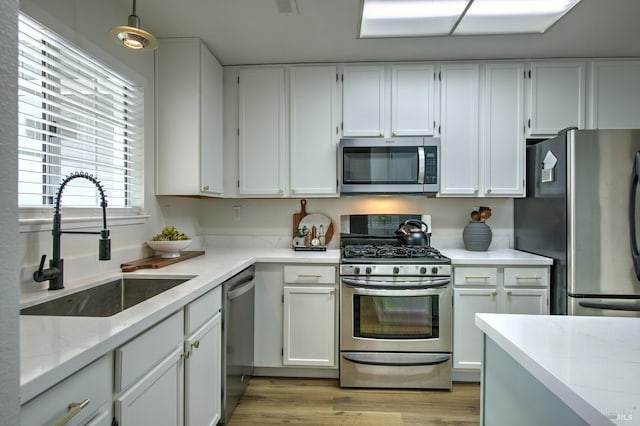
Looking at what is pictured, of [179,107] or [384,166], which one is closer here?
[179,107]

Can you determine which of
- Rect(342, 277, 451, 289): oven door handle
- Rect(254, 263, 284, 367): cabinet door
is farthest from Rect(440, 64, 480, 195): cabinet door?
Rect(254, 263, 284, 367): cabinet door

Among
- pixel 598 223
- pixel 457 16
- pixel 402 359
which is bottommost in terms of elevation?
pixel 402 359

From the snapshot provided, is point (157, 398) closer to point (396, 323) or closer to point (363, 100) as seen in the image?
point (396, 323)

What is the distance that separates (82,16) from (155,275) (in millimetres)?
1365

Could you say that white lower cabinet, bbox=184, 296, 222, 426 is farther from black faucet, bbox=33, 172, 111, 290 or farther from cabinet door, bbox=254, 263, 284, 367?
cabinet door, bbox=254, 263, 284, 367

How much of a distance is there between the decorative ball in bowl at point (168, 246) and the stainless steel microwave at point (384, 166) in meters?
1.25

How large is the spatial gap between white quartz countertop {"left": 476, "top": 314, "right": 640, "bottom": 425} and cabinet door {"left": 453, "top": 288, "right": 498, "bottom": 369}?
4.77 ft

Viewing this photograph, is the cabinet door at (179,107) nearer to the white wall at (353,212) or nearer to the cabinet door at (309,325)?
the white wall at (353,212)

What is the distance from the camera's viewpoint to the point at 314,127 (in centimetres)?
283

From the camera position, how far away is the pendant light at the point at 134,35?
146cm

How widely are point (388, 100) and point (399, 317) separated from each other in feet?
Answer: 5.52

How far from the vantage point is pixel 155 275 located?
182 centimetres

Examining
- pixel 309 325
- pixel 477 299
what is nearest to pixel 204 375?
pixel 309 325

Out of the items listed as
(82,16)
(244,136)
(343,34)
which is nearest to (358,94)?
(343,34)
